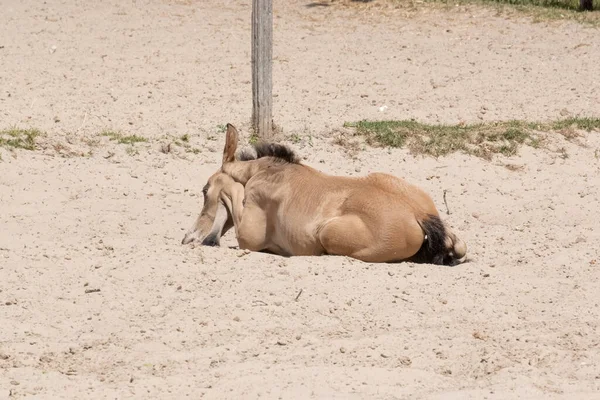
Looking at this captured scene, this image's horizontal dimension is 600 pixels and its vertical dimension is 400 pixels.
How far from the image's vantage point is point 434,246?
780cm

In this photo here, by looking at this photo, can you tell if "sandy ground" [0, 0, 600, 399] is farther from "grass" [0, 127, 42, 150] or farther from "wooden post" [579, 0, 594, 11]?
"wooden post" [579, 0, 594, 11]

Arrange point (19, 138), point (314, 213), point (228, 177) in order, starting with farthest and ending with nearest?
point (19, 138), point (228, 177), point (314, 213)

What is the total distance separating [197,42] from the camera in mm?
14117

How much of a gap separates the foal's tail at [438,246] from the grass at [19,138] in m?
3.98

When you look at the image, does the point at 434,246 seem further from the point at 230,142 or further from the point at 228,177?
the point at 230,142

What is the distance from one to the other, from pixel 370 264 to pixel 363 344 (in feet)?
4.14

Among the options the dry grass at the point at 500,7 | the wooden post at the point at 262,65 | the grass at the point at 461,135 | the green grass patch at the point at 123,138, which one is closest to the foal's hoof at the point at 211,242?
the green grass patch at the point at 123,138

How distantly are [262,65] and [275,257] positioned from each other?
326 cm

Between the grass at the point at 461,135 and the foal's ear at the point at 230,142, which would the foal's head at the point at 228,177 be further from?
the grass at the point at 461,135

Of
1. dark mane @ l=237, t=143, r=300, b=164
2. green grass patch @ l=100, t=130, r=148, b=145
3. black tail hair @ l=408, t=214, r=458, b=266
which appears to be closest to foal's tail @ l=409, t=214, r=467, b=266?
black tail hair @ l=408, t=214, r=458, b=266

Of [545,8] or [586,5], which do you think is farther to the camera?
[586,5]

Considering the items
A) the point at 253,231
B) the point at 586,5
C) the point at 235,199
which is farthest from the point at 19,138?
the point at 586,5

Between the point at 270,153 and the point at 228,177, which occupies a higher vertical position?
the point at 270,153

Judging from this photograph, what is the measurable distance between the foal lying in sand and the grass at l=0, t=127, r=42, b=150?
201 centimetres
